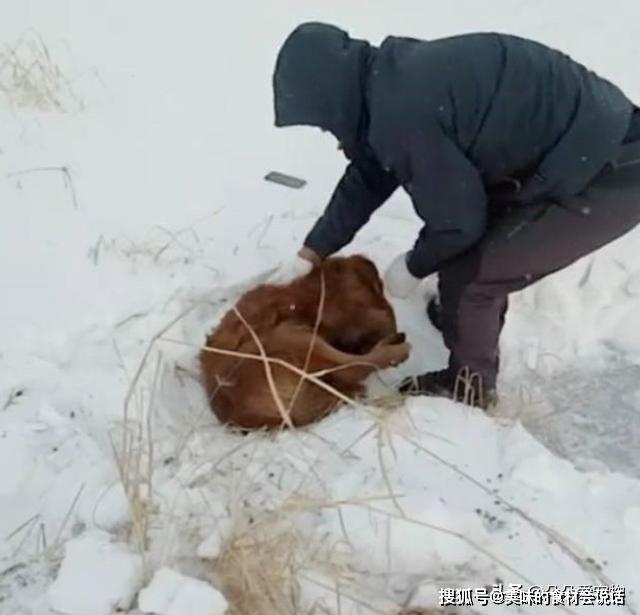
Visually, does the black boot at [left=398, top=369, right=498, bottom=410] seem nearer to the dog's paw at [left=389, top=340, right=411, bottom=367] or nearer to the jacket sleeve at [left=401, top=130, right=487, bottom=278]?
the dog's paw at [left=389, top=340, right=411, bottom=367]

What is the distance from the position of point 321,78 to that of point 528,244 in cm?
69

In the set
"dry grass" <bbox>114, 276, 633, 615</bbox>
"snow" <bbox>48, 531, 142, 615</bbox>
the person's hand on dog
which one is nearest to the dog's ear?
the person's hand on dog

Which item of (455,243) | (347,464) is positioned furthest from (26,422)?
(455,243)

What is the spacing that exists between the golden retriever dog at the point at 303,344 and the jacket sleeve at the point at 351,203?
64mm

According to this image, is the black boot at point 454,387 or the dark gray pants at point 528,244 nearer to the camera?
the dark gray pants at point 528,244

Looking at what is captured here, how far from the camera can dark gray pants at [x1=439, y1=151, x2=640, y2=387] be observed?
257cm

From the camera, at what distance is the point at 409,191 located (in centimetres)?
252

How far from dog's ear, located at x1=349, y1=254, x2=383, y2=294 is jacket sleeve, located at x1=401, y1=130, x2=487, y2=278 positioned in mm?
355

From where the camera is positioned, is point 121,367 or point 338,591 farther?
point 121,367

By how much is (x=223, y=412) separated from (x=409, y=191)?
0.75 m

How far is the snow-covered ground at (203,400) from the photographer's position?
2139 mm

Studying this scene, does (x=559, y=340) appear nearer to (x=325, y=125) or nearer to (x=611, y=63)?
(x=325, y=125)

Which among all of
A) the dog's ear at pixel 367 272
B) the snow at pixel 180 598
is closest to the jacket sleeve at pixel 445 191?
the dog's ear at pixel 367 272

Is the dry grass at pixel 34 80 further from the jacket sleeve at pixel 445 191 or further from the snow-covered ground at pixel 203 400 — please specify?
the jacket sleeve at pixel 445 191
